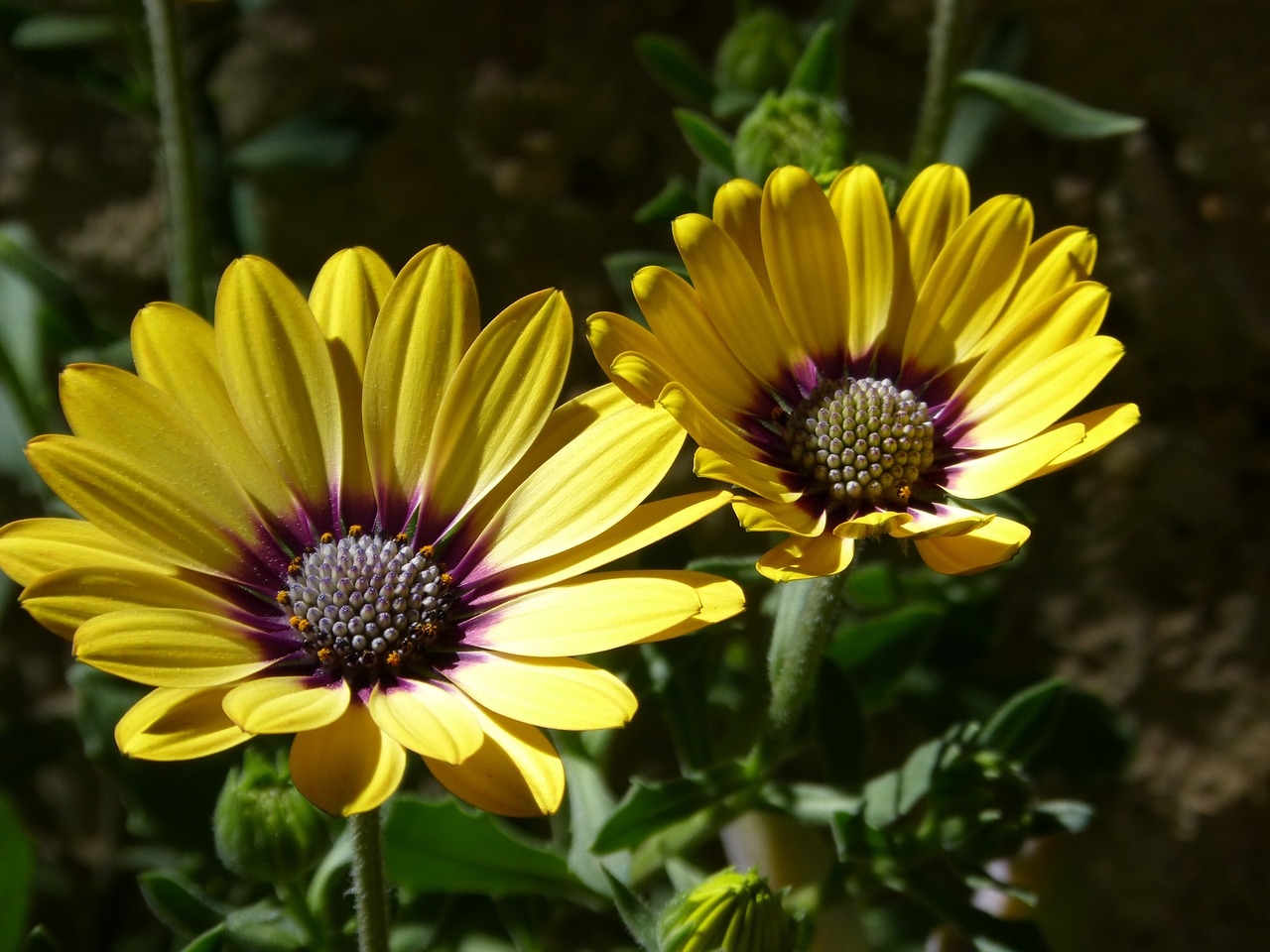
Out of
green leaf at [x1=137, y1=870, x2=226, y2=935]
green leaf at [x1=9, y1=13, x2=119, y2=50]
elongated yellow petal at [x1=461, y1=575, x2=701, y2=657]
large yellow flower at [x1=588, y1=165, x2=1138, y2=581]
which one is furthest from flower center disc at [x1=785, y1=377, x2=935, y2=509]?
green leaf at [x1=9, y1=13, x2=119, y2=50]

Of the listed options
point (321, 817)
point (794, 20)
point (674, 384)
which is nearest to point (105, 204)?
point (794, 20)

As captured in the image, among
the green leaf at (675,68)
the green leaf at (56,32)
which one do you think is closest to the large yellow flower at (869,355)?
the green leaf at (675,68)

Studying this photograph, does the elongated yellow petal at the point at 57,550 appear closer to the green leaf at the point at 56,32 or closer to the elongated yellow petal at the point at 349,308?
the elongated yellow petal at the point at 349,308

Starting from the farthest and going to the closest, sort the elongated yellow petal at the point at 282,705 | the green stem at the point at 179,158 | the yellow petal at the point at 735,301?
1. the green stem at the point at 179,158
2. the yellow petal at the point at 735,301
3. the elongated yellow petal at the point at 282,705

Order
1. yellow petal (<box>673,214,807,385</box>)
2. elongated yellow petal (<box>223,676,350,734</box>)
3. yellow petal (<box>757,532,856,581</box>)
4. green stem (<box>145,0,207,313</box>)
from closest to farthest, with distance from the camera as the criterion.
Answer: elongated yellow petal (<box>223,676,350,734</box>), yellow petal (<box>757,532,856,581</box>), yellow petal (<box>673,214,807,385</box>), green stem (<box>145,0,207,313</box>)

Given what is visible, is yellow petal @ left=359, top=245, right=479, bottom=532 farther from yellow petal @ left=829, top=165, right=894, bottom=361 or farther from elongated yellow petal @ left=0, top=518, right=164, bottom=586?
yellow petal @ left=829, top=165, right=894, bottom=361

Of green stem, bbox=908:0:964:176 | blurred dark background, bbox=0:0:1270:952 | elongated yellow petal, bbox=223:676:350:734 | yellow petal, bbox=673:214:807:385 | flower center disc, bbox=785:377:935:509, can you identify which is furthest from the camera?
blurred dark background, bbox=0:0:1270:952
